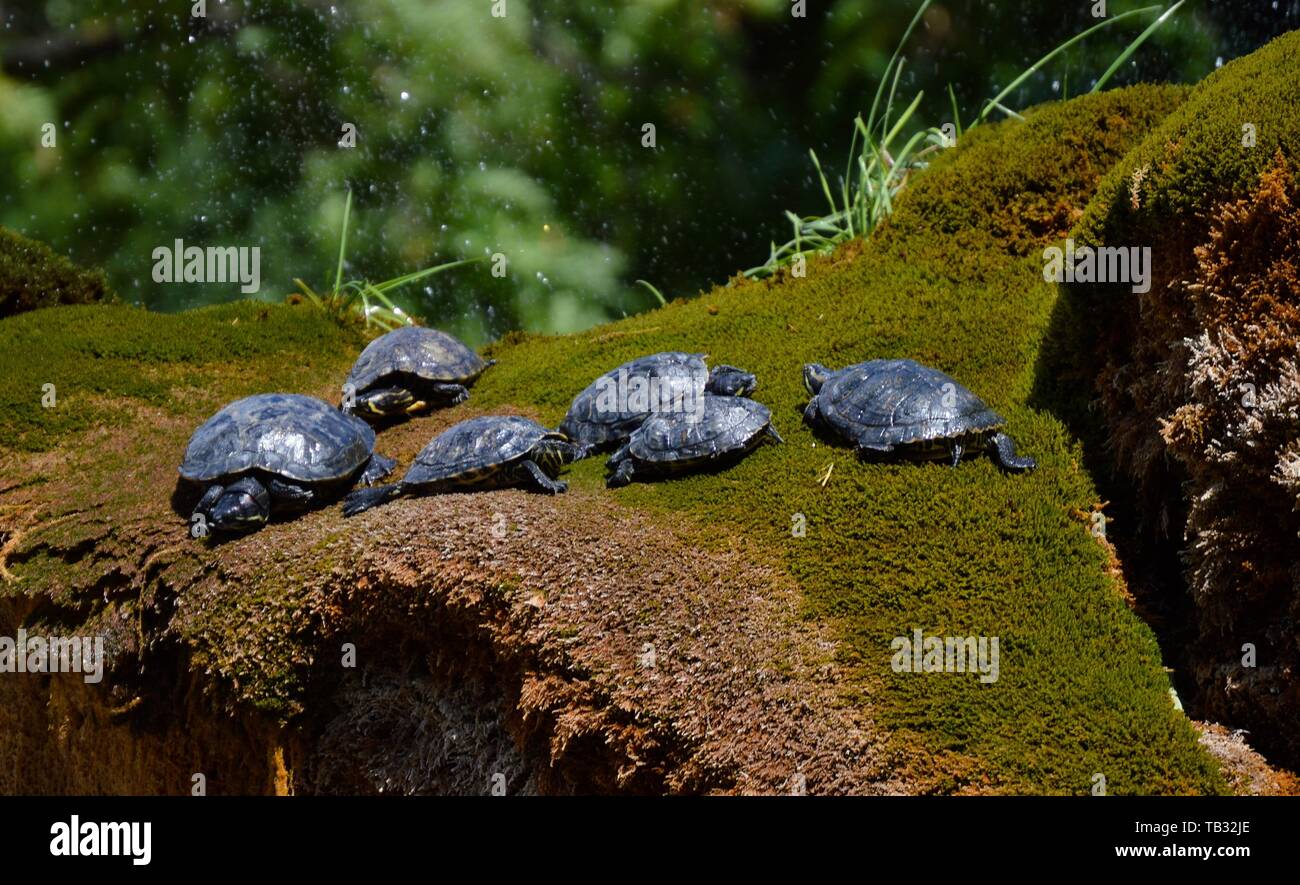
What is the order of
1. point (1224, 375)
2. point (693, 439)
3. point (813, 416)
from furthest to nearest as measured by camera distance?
point (813, 416)
point (693, 439)
point (1224, 375)

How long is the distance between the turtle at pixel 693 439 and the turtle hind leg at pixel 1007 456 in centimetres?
96

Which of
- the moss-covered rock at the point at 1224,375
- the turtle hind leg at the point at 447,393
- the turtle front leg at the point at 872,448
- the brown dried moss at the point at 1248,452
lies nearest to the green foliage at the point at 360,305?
the turtle hind leg at the point at 447,393

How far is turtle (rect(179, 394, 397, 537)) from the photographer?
17.8 ft

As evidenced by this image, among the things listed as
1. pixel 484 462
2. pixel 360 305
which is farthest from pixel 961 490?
pixel 360 305

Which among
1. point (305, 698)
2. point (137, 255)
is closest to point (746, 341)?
point (305, 698)

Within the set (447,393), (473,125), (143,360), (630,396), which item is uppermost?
(473,125)

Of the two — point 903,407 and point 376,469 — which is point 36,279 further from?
point 903,407

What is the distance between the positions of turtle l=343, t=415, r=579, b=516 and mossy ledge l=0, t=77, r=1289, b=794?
5.6 inches

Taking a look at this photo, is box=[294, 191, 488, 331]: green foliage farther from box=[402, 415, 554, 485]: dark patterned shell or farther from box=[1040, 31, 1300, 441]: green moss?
box=[1040, 31, 1300, 441]: green moss

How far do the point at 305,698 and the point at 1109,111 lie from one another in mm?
5612

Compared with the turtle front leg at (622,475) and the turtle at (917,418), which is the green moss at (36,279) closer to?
the turtle front leg at (622,475)

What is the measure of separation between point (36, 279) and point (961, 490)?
6858 mm

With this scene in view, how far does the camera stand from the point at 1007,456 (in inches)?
195

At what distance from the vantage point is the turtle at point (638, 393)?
562 cm
